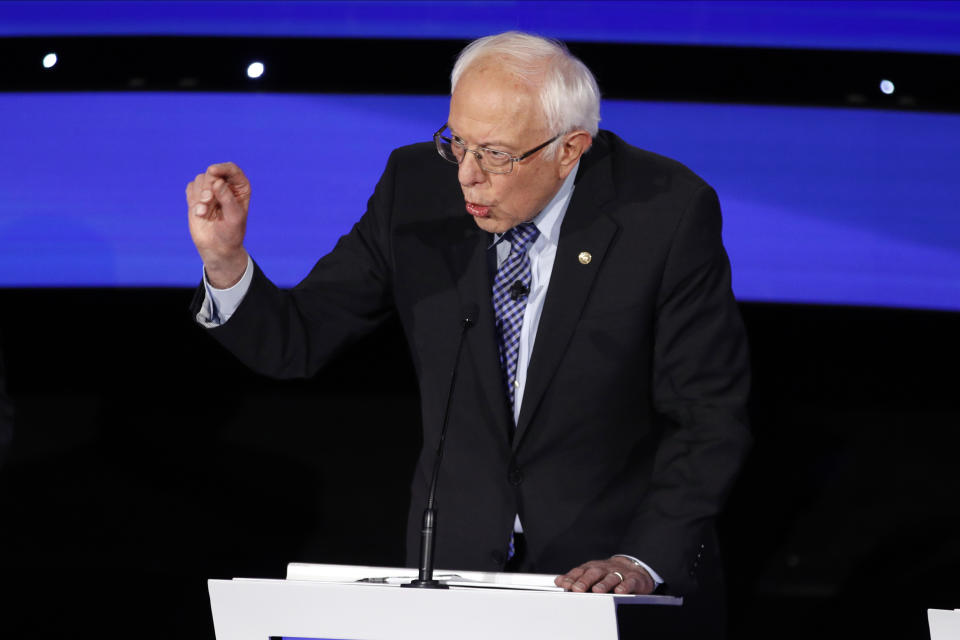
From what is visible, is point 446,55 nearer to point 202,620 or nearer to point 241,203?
point 241,203

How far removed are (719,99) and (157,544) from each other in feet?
6.59

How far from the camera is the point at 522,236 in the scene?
2.01 meters

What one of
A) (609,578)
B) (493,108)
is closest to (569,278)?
(493,108)

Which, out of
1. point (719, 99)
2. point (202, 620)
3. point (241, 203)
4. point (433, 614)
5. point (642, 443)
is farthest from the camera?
point (202, 620)

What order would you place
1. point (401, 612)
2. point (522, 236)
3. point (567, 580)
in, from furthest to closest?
point (522, 236)
point (567, 580)
point (401, 612)

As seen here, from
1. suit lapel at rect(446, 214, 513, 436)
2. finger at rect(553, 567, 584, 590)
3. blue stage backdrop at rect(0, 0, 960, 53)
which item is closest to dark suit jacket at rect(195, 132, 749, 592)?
suit lapel at rect(446, 214, 513, 436)

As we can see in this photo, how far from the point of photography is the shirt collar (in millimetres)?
A: 2016

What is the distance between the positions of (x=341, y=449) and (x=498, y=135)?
5.08 feet

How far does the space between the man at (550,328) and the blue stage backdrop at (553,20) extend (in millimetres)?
1046

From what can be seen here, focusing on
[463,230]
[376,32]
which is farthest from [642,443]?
[376,32]

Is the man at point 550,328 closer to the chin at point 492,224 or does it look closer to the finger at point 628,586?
the chin at point 492,224

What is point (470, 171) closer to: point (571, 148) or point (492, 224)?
point (492, 224)

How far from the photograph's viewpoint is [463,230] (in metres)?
2.05

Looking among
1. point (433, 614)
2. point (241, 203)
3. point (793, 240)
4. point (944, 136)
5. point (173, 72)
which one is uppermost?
point (173, 72)
